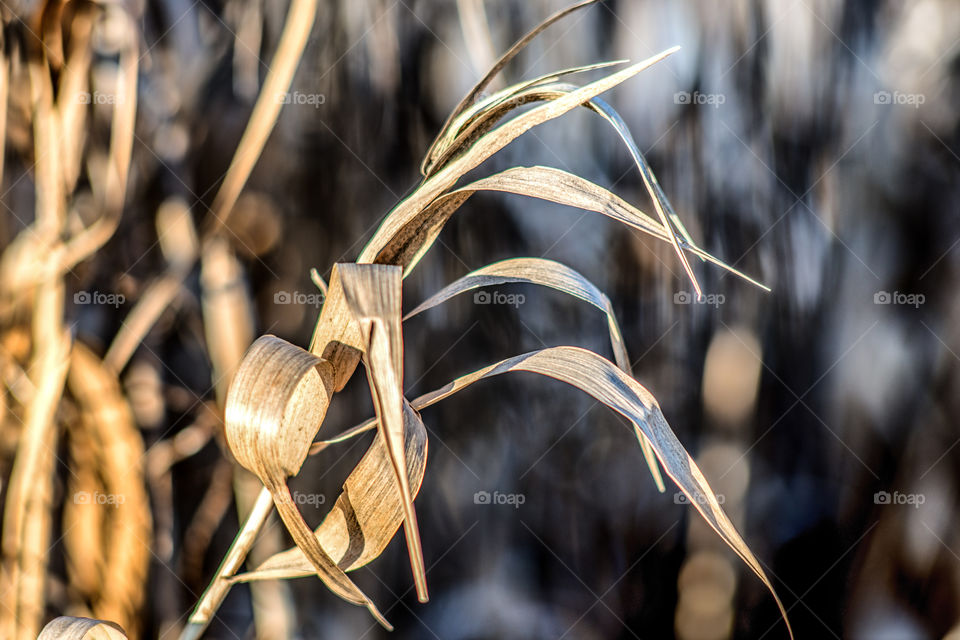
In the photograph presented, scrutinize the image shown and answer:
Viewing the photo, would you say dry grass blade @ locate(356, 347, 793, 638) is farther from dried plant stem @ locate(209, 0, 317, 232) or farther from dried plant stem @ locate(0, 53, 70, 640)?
dried plant stem @ locate(0, 53, 70, 640)

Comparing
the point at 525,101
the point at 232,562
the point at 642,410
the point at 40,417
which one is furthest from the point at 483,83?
the point at 40,417

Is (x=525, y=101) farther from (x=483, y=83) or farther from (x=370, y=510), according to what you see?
(x=370, y=510)

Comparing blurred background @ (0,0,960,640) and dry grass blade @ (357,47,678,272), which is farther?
blurred background @ (0,0,960,640)

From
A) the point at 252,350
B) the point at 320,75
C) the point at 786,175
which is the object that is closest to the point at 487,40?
the point at 320,75

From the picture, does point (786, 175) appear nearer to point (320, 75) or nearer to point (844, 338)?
point (844, 338)

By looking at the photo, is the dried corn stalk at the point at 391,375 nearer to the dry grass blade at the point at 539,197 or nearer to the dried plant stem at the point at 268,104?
the dry grass blade at the point at 539,197

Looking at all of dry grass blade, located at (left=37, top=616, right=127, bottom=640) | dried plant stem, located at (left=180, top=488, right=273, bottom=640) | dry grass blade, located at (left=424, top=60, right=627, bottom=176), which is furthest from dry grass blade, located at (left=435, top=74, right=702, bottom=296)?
dry grass blade, located at (left=37, top=616, right=127, bottom=640)
